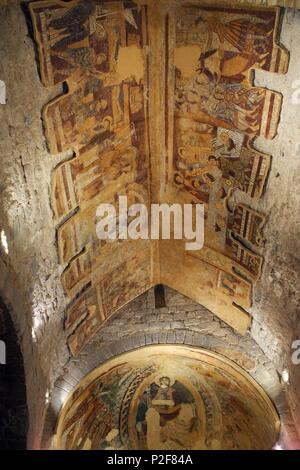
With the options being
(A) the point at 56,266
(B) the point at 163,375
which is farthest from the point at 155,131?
(B) the point at 163,375

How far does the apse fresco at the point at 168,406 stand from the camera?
7.82 meters

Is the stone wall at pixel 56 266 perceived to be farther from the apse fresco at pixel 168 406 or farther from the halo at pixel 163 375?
the halo at pixel 163 375

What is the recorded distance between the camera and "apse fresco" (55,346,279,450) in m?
7.82

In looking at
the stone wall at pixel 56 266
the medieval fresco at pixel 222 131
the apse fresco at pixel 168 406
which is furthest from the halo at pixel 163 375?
the medieval fresco at pixel 222 131

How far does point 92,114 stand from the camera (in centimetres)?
598

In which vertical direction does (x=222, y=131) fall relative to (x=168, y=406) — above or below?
above

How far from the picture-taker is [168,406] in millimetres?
9469

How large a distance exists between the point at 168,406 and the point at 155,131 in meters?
4.74

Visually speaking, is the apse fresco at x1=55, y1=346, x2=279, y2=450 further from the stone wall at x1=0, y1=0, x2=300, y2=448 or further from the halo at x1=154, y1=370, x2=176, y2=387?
the stone wall at x1=0, y1=0, x2=300, y2=448

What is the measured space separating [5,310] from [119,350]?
2.98 meters

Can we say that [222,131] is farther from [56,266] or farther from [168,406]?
[168,406]

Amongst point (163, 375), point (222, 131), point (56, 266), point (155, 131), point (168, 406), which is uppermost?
point (155, 131)

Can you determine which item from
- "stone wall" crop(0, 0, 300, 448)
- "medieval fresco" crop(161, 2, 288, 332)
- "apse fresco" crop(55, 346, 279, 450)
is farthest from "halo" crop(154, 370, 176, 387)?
"medieval fresco" crop(161, 2, 288, 332)

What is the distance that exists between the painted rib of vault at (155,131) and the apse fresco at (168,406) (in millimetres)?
721
